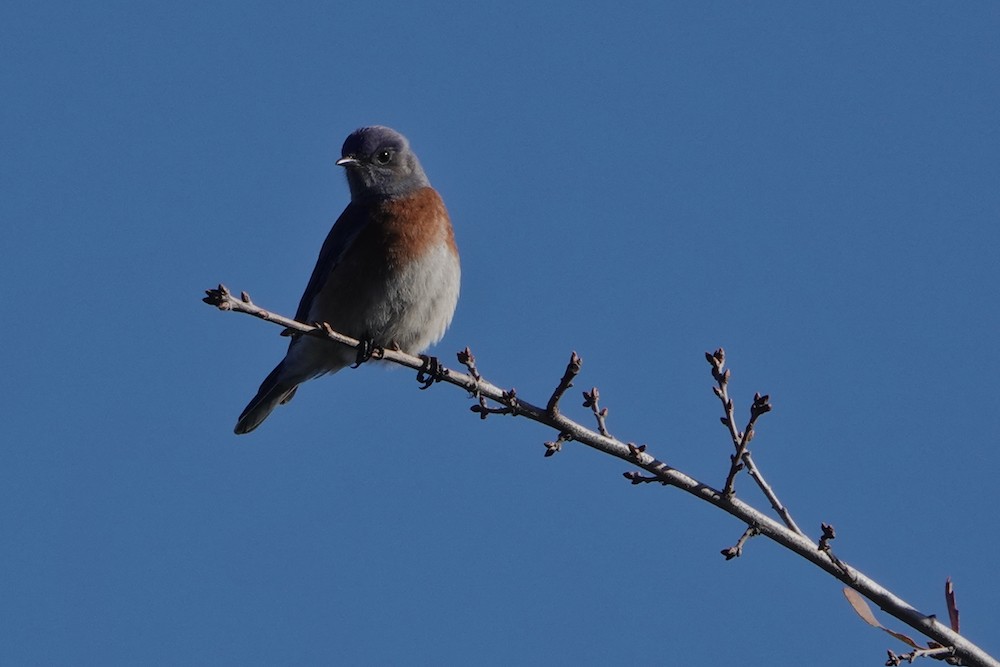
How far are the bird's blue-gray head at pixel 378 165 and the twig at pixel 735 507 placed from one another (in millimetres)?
3692

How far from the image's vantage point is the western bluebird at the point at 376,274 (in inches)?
332

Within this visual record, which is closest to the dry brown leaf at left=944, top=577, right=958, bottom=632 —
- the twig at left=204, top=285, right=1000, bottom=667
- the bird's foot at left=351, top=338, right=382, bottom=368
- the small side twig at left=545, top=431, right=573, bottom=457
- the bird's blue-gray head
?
the twig at left=204, top=285, right=1000, bottom=667

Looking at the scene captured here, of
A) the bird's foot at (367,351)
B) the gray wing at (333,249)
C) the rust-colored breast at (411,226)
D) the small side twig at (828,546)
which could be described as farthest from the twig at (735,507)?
the gray wing at (333,249)

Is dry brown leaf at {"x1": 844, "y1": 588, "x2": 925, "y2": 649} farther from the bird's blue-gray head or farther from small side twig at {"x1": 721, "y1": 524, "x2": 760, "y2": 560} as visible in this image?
the bird's blue-gray head

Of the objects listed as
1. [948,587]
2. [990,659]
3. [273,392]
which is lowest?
[990,659]

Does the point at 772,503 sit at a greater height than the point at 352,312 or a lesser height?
lesser

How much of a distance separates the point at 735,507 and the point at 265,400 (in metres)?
5.27

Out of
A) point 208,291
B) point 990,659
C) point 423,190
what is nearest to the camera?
point 990,659

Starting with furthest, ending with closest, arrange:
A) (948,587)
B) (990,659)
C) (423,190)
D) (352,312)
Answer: (423,190)
(352,312)
(948,587)
(990,659)

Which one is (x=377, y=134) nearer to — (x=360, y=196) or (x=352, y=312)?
(x=360, y=196)

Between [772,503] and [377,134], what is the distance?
5511 millimetres

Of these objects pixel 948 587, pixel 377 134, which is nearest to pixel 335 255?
pixel 377 134

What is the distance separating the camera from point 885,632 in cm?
466

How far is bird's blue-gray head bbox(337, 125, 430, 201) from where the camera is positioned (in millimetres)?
9227
